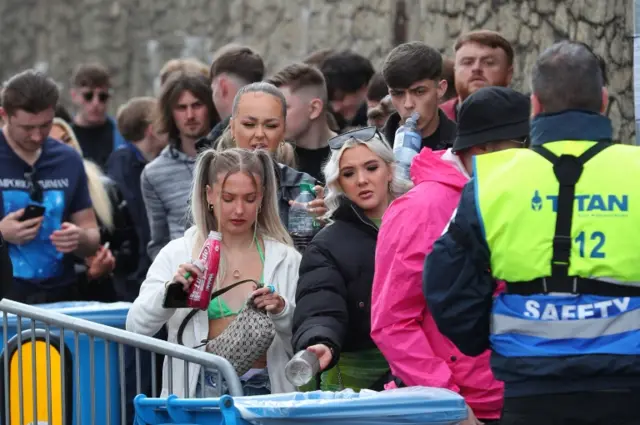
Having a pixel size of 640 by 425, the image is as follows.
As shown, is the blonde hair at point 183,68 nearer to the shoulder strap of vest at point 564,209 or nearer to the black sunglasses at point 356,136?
the black sunglasses at point 356,136

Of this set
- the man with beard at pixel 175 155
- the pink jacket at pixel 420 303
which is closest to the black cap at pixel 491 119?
the pink jacket at pixel 420 303

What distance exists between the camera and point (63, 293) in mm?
8039

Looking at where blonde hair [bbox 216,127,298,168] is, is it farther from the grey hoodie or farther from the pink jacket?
the pink jacket

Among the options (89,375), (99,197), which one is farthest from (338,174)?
(99,197)

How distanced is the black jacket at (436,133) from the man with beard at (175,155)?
1.68 metres

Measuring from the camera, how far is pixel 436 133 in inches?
265

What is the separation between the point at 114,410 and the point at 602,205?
235 centimetres

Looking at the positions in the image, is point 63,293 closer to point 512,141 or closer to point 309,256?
point 309,256

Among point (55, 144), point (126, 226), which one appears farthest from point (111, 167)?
point (55, 144)

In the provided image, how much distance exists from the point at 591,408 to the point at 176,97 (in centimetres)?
455

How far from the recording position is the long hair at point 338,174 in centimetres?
578

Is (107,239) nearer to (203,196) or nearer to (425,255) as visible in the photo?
(203,196)

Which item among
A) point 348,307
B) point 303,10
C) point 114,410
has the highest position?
point 303,10

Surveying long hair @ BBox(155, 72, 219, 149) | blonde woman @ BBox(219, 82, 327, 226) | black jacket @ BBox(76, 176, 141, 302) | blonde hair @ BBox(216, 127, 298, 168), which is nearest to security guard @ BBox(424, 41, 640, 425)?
blonde woman @ BBox(219, 82, 327, 226)
